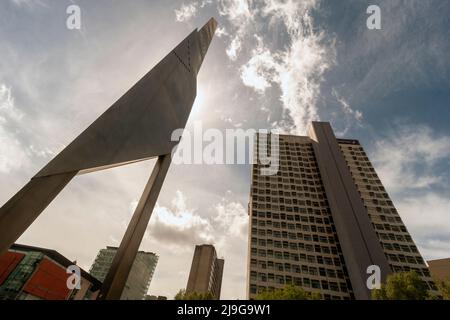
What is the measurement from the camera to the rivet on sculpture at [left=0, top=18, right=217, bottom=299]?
167 inches

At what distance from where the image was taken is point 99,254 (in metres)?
98.6

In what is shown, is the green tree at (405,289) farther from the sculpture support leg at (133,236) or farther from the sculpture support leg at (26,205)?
the sculpture support leg at (26,205)

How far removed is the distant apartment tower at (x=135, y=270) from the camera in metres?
86.0

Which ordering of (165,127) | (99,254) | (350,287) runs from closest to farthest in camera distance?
(165,127) → (350,287) → (99,254)

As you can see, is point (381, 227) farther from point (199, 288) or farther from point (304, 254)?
point (199, 288)

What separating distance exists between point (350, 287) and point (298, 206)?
14.3 m

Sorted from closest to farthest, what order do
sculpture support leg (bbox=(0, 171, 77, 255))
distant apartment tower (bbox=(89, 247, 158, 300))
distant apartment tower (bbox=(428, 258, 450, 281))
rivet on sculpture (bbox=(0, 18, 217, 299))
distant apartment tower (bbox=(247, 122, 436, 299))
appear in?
sculpture support leg (bbox=(0, 171, 77, 255)), rivet on sculpture (bbox=(0, 18, 217, 299)), distant apartment tower (bbox=(247, 122, 436, 299)), distant apartment tower (bbox=(428, 258, 450, 281)), distant apartment tower (bbox=(89, 247, 158, 300))

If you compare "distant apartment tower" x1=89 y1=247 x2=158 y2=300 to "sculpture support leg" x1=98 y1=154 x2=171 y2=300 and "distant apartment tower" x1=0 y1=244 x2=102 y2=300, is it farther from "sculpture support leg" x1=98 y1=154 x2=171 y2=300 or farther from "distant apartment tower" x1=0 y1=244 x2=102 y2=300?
"sculpture support leg" x1=98 y1=154 x2=171 y2=300

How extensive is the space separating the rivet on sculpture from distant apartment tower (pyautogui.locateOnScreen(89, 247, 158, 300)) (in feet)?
291

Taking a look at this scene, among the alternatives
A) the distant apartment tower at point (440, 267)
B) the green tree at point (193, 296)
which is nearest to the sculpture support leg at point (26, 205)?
the green tree at point (193, 296)

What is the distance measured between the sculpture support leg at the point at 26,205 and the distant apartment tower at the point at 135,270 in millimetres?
90509

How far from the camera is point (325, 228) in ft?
123

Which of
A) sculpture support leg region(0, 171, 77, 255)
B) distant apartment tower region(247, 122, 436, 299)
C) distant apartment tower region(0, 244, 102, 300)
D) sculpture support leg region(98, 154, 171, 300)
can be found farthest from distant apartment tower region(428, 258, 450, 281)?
A: sculpture support leg region(0, 171, 77, 255)
